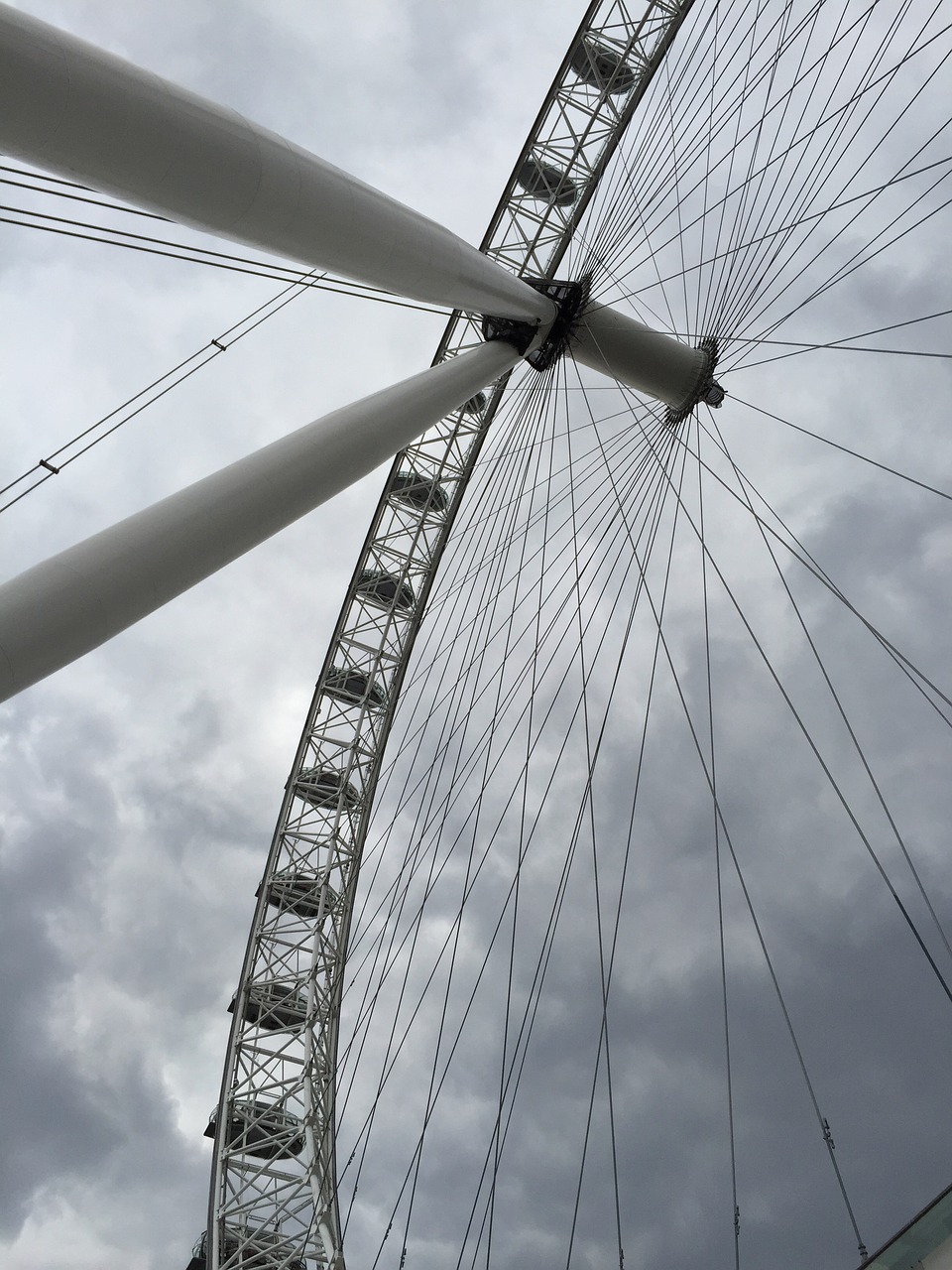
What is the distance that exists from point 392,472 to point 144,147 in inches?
909

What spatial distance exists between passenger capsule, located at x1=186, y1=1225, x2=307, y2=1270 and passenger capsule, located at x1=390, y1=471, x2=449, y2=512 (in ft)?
63.3

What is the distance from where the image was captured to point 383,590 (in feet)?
105

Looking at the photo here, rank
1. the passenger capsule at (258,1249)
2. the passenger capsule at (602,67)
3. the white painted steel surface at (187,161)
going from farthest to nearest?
the passenger capsule at (602,67) → the passenger capsule at (258,1249) → the white painted steel surface at (187,161)

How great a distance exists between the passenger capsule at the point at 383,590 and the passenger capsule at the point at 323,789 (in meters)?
5.19

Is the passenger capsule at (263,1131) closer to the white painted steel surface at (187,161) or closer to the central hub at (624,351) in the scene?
the central hub at (624,351)

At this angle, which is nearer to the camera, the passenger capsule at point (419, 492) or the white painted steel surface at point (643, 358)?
the white painted steel surface at point (643, 358)

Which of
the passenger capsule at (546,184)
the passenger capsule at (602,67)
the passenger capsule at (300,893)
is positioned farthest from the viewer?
the passenger capsule at (300,893)

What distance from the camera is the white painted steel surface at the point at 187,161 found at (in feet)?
24.4

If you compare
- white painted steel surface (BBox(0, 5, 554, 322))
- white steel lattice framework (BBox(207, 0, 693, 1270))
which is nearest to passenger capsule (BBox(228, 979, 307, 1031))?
white steel lattice framework (BBox(207, 0, 693, 1270))

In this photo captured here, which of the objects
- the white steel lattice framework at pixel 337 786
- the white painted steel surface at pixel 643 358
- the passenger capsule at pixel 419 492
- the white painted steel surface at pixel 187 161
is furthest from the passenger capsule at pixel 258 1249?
the white painted steel surface at pixel 187 161

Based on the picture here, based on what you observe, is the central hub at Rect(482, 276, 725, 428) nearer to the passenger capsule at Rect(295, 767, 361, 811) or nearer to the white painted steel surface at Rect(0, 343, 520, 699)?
the white painted steel surface at Rect(0, 343, 520, 699)

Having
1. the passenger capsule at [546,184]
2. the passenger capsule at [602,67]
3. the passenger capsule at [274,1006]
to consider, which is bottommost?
the passenger capsule at [274,1006]

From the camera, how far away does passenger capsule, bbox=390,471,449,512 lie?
31.3m

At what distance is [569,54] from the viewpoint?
2764cm
